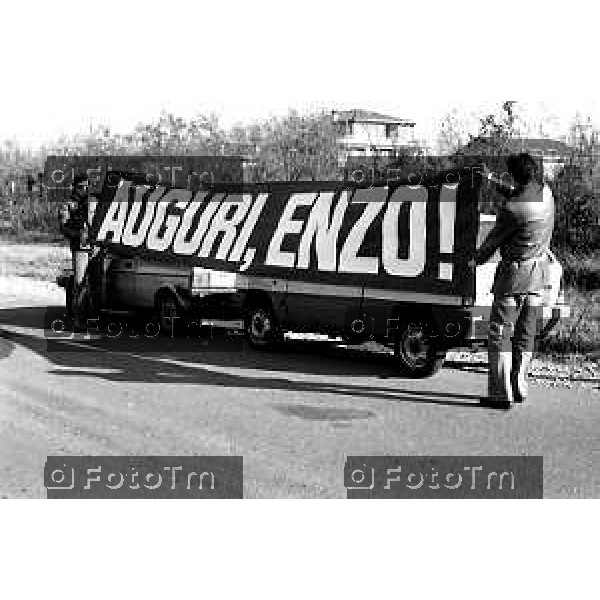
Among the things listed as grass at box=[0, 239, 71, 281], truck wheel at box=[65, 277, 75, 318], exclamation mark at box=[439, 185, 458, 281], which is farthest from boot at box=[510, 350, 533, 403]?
grass at box=[0, 239, 71, 281]

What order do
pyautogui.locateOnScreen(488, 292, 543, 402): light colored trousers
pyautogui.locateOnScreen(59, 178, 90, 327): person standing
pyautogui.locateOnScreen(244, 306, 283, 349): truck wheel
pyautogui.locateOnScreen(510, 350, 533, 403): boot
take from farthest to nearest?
pyautogui.locateOnScreen(59, 178, 90, 327): person standing
pyautogui.locateOnScreen(244, 306, 283, 349): truck wheel
pyautogui.locateOnScreen(510, 350, 533, 403): boot
pyautogui.locateOnScreen(488, 292, 543, 402): light colored trousers

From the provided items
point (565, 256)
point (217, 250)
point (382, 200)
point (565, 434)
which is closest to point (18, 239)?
point (565, 256)

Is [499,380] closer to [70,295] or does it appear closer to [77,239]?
[77,239]

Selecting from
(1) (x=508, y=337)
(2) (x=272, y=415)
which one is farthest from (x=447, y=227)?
(2) (x=272, y=415)

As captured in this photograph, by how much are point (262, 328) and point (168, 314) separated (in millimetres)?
2718

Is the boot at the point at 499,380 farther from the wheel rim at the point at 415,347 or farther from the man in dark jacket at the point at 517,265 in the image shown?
the wheel rim at the point at 415,347

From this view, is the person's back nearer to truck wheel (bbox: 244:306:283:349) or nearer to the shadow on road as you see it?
the shadow on road

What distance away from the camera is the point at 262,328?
14227 millimetres

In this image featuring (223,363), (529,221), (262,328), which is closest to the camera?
(529,221)

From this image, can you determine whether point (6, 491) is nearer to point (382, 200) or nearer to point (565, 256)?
point (382, 200)

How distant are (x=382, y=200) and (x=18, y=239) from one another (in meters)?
34.8

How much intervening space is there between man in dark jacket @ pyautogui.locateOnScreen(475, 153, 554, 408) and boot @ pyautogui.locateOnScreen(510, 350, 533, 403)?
14mm

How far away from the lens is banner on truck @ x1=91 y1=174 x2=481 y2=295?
38.3 feet

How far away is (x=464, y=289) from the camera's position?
11438 mm
